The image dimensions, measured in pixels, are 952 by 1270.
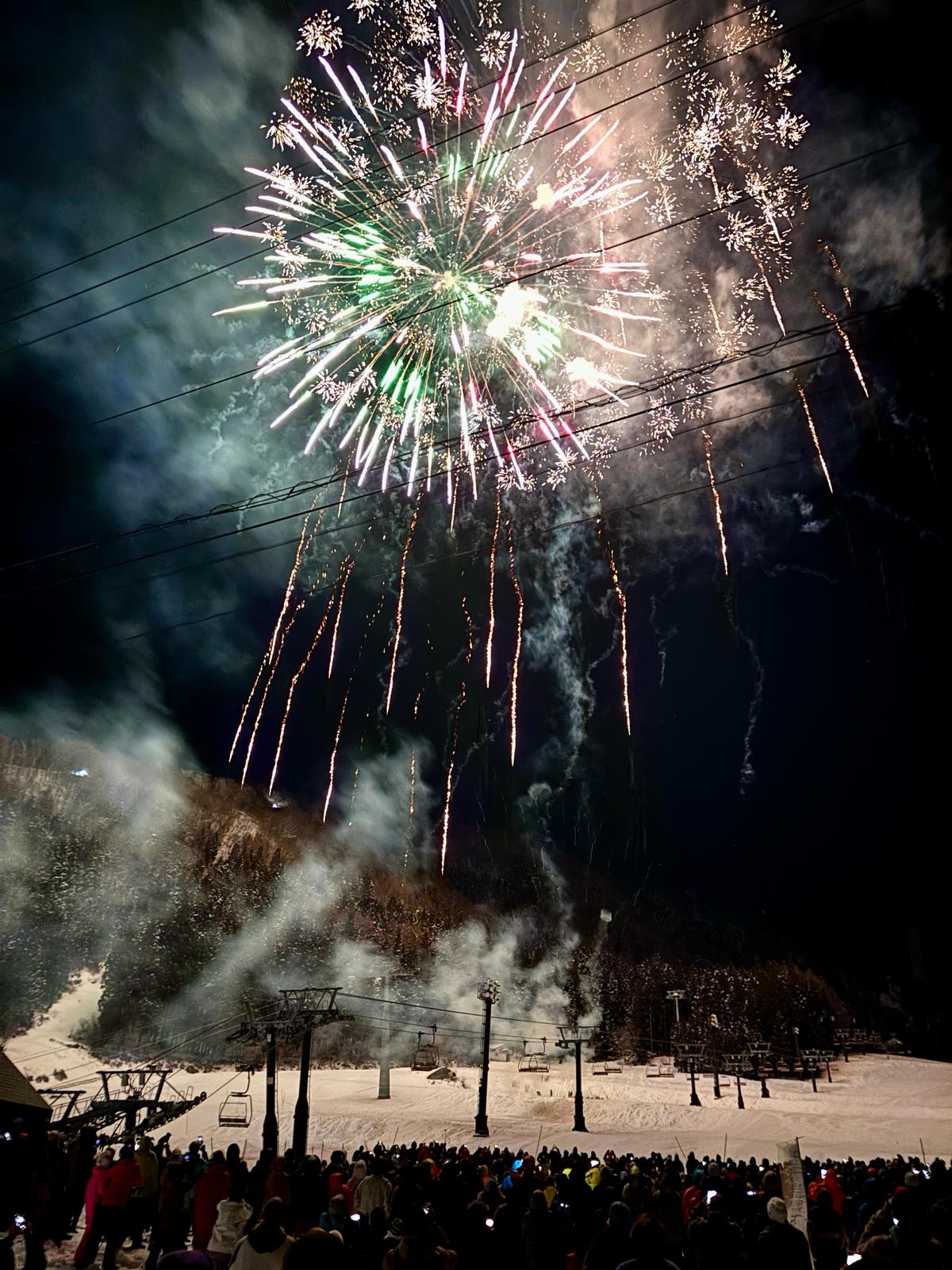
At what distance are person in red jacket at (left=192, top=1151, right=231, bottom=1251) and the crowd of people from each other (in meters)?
0.02

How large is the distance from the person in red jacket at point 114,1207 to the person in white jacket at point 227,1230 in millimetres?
2192

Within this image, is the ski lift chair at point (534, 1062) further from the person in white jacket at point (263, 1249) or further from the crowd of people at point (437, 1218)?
the person in white jacket at point (263, 1249)

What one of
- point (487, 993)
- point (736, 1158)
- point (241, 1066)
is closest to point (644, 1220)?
point (736, 1158)

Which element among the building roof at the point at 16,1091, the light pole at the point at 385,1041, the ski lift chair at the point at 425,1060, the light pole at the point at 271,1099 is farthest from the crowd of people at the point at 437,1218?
the ski lift chair at the point at 425,1060

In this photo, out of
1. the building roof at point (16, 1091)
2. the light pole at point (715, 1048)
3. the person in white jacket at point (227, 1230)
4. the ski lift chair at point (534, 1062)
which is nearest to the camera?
the person in white jacket at point (227, 1230)

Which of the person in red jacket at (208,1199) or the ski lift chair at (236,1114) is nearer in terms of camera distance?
the person in red jacket at (208,1199)

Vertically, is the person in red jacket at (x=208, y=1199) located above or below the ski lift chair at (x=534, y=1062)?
above

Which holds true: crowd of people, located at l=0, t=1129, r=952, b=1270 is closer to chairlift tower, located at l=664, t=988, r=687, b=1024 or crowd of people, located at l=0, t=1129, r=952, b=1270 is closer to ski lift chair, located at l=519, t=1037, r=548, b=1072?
chairlift tower, located at l=664, t=988, r=687, b=1024

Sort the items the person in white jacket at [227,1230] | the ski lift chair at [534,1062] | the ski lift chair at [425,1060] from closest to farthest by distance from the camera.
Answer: the person in white jacket at [227,1230], the ski lift chair at [425,1060], the ski lift chair at [534,1062]

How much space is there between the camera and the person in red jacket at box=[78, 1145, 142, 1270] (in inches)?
364

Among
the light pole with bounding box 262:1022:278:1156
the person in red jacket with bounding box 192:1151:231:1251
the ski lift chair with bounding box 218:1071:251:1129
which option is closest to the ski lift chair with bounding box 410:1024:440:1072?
the ski lift chair with bounding box 218:1071:251:1129

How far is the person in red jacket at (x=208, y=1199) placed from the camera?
29.1 feet

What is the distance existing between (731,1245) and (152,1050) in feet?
276

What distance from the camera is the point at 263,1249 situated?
5.46 meters
